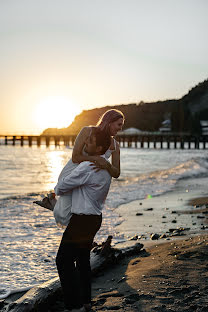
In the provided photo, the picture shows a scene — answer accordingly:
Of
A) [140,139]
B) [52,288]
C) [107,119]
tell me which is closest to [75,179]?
[107,119]

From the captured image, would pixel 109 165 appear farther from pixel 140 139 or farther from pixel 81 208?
pixel 140 139

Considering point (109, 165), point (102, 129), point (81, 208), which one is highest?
point (102, 129)

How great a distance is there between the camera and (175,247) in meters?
5.08

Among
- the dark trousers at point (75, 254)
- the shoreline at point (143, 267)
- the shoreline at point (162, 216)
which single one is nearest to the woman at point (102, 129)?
the dark trousers at point (75, 254)

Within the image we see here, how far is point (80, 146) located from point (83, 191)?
369 millimetres

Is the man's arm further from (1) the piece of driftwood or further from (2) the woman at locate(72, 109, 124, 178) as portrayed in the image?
(1) the piece of driftwood

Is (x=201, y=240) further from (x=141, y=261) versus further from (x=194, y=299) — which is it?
(x=194, y=299)

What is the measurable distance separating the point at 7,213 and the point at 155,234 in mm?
4242

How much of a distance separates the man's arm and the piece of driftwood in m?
1.05

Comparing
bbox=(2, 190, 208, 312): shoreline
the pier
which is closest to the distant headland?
the pier

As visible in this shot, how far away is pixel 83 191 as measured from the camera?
3111 millimetres

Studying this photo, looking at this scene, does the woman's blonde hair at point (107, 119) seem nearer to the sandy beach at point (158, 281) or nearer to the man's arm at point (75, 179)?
the man's arm at point (75, 179)

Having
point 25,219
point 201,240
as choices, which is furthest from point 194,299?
point 25,219

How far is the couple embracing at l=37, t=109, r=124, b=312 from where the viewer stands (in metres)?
3.08
